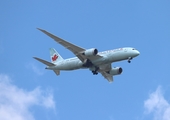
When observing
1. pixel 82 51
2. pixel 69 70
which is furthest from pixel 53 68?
pixel 82 51

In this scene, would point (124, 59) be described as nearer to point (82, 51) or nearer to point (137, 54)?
point (137, 54)

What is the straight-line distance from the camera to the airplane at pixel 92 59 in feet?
232

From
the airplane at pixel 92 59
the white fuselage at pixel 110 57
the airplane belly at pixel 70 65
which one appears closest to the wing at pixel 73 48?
the airplane at pixel 92 59

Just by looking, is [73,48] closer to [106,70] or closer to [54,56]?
[106,70]

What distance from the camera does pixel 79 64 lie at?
2933 inches

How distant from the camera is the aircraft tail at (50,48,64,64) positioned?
83750 mm

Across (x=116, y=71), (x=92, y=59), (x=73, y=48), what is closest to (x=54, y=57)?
(x=116, y=71)

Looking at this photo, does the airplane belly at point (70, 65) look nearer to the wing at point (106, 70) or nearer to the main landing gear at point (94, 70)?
the main landing gear at point (94, 70)

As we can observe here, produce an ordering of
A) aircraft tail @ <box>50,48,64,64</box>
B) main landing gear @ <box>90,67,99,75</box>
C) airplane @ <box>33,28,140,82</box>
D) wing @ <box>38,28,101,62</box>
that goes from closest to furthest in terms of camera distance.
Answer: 1. wing @ <box>38,28,101,62</box>
2. airplane @ <box>33,28,140,82</box>
3. main landing gear @ <box>90,67,99,75</box>
4. aircraft tail @ <box>50,48,64,64</box>

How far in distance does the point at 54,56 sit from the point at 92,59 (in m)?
13.9

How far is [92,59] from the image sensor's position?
241ft

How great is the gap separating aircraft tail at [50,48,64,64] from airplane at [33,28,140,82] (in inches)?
145

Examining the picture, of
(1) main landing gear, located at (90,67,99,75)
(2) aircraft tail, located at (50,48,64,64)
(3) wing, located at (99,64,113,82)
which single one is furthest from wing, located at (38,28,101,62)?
(2) aircraft tail, located at (50,48,64,64)

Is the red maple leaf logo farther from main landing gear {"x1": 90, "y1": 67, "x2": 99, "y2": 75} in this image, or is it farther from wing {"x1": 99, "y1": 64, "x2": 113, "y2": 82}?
main landing gear {"x1": 90, "y1": 67, "x2": 99, "y2": 75}
